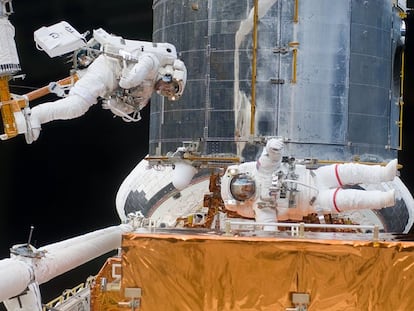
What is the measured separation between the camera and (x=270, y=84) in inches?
180

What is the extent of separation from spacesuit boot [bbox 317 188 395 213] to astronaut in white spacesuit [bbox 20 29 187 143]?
1.15 m

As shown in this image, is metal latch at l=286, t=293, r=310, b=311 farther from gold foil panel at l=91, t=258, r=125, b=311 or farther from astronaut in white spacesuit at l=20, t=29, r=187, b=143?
astronaut in white spacesuit at l=20, t=29, r=187, b=143

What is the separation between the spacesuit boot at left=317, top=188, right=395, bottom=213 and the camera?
368 centimetres

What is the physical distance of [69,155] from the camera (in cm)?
812

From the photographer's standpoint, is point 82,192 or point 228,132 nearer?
point 228,132

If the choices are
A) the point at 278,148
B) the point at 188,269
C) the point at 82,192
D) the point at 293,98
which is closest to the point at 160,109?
the point at 293,98

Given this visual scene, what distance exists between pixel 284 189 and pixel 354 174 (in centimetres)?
46

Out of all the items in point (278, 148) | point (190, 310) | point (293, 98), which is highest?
point (293, 98)

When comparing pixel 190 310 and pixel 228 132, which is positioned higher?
pixel 228 132

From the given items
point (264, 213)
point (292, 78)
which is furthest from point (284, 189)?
point (292, 78)

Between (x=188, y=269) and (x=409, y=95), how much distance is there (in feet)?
19.9

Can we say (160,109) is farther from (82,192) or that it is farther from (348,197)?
(82,192)

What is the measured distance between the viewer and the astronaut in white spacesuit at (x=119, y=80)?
3590mm

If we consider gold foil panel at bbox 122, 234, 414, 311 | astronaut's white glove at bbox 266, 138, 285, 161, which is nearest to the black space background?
astronaut's white glove at bbox 266, 138, 285, 161
